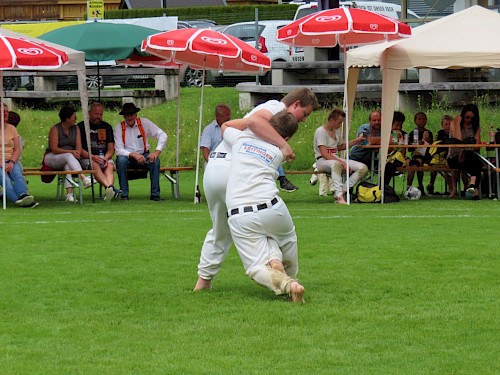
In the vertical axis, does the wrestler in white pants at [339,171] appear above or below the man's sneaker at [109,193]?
above

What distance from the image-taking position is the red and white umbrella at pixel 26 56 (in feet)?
54.4

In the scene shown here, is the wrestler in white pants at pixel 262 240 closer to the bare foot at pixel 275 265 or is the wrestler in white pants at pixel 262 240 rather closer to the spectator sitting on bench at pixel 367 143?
the bare foot at pixel 275 265

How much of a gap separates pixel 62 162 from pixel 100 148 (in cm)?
75

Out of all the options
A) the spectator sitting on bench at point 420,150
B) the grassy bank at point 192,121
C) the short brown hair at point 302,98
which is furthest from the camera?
the grassy bank at point 192,121

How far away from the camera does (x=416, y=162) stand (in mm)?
19719

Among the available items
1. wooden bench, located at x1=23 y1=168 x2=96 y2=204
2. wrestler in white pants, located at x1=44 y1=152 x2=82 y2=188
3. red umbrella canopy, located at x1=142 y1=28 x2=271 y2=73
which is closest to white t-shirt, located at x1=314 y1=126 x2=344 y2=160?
red umbrella canopy, located at x1=142 y1=28 x2=271 y2=73

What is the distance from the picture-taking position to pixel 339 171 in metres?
18.6

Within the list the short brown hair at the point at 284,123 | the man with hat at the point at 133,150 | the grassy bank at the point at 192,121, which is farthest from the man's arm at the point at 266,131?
the grassy bank at the point at 192,121

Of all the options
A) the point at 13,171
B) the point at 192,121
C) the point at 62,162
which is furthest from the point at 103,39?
the point at 192,121

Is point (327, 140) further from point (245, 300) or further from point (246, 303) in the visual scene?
point (246, 303)

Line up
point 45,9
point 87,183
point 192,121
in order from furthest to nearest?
1. point 45,9
2. point 192,121
3. point 87,183

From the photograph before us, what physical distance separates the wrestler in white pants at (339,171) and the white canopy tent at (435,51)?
43 centimetres

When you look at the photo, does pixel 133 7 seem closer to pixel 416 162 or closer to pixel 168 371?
pixel 416 162

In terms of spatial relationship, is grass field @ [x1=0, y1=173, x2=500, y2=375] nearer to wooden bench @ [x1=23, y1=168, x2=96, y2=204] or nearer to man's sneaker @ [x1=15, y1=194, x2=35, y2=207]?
man's sneaker @ [x1=15, y1=194, x2=35, y2=207]
